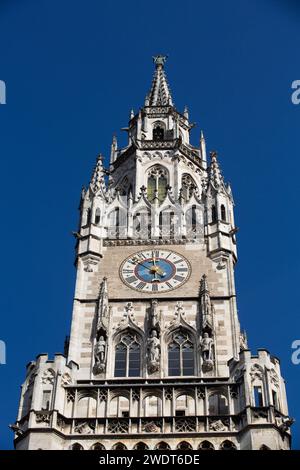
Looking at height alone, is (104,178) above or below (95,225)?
above

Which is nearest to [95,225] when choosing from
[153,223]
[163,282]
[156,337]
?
[153,223]

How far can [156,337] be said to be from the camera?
37.6 metres

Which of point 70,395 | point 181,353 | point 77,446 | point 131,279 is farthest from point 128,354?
point 77,446

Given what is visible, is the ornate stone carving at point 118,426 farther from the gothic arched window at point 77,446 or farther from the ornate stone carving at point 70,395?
the ornate stone carving at point 70,395

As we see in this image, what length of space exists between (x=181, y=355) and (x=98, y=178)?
546 inches

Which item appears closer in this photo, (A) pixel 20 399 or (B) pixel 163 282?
(A) pixel 20 399

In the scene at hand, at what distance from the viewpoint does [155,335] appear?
37.7 m

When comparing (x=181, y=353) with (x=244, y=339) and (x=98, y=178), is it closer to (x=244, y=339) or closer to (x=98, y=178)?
(x=244, y=339)

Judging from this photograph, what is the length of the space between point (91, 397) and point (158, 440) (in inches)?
129

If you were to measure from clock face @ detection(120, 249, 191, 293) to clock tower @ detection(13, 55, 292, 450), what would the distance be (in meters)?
0.05

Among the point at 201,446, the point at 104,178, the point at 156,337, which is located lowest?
the point at 201,446

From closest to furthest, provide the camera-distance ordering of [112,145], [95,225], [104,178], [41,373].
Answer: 1. [41,373]
2. [95,225]
3. [104,178]
4. [112,145]

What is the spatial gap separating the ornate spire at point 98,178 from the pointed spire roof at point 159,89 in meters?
9.36
